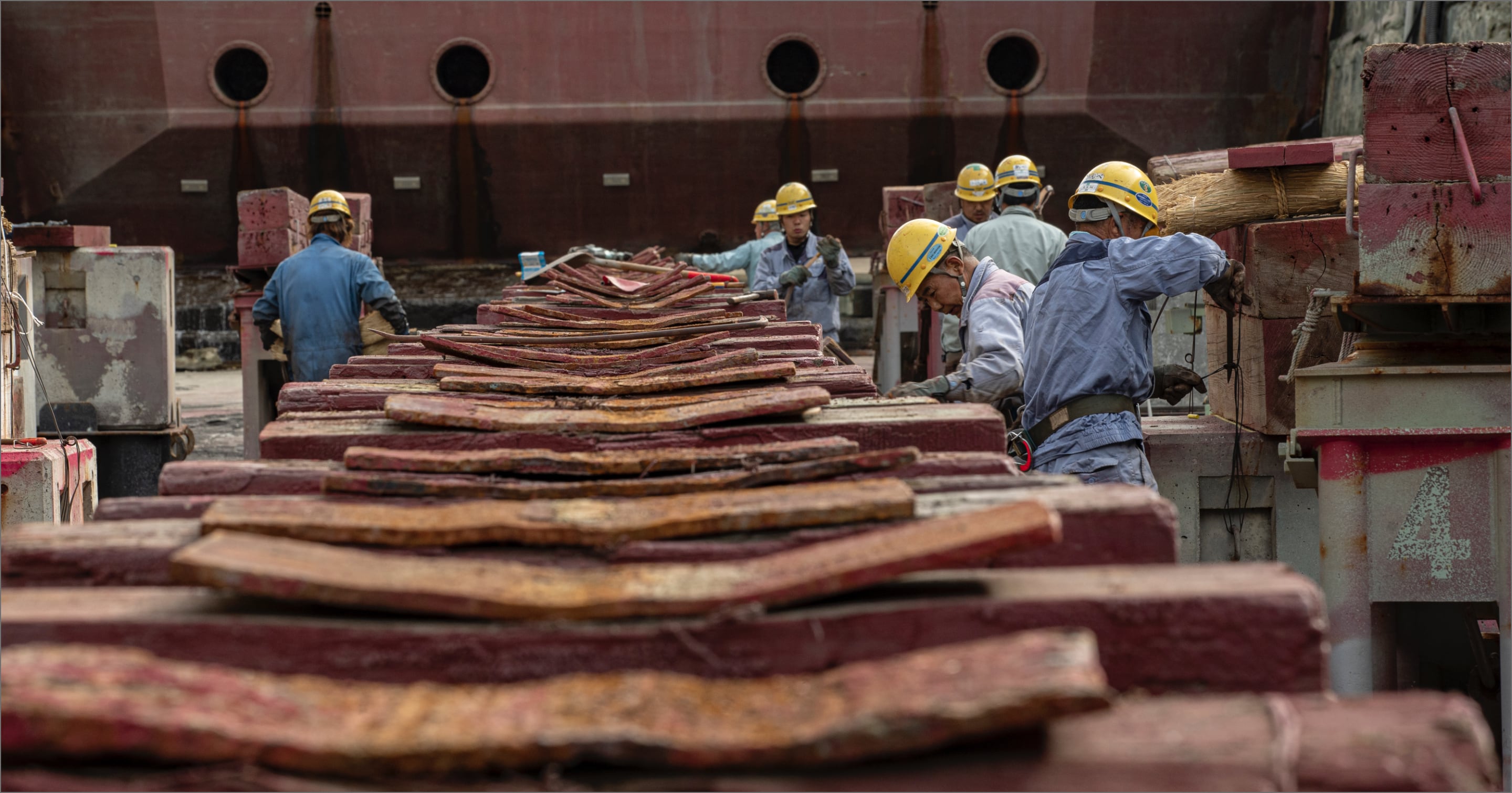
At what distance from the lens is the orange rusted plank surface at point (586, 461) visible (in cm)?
257

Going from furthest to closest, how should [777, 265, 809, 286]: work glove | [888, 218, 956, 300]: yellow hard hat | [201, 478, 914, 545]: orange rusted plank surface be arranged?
1. [777, 265, 809, 286]: work glove
2. [888, 218, 956, 300]: yellow hard hat
3. [201, 478, 914, 545]: orange rusted plank surface

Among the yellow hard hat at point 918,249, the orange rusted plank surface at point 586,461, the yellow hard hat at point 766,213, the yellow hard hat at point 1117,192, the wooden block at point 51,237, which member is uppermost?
the yellow hard hat at point 766,213

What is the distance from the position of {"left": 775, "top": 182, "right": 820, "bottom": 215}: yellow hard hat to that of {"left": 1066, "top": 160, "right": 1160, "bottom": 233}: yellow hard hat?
5635 millimetres

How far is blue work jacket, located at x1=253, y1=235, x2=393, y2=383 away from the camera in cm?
890

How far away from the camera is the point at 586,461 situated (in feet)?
8.49

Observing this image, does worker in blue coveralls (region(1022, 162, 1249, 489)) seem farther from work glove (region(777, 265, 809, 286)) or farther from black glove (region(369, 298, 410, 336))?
work glove (region(777, 265, 809, 286))

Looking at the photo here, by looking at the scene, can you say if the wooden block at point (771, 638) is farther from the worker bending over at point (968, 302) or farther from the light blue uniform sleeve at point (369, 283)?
the light blue uniform sleeve at point (369, 283)

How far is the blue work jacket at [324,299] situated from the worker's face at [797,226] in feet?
10.6

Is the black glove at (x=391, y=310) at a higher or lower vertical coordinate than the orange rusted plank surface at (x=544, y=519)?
higher

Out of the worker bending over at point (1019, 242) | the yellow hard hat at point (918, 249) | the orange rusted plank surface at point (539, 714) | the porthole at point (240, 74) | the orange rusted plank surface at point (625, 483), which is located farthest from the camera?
the porthole at point (240, 74)

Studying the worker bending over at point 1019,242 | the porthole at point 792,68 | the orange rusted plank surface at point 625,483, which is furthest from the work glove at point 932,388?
the porthole at point 792,68

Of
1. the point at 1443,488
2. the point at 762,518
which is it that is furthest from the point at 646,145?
the point at 762,518

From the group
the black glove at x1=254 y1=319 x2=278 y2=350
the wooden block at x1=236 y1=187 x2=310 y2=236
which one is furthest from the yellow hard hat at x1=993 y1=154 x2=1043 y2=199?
the wooden block at x1=236 y1=187 x2=310 y2=236

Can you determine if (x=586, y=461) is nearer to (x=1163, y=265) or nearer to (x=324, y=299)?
(x=1163, y=265)
